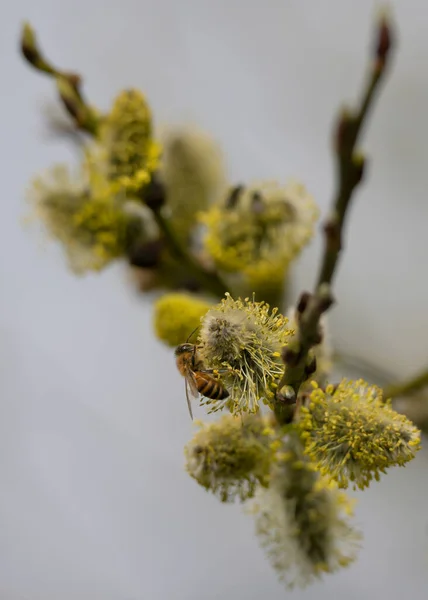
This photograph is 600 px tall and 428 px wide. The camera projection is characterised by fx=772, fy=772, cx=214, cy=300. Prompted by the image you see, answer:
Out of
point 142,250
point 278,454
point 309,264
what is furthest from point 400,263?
point 278,454

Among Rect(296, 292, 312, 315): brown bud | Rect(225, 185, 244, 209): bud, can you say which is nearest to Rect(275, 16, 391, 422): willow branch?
Rect(296, 292, 312, 315): brown bud

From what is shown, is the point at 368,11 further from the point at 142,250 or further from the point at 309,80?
the point at 142,250

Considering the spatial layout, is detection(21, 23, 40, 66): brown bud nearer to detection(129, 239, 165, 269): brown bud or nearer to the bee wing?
detection(129, 239, 165, 269): brown bud

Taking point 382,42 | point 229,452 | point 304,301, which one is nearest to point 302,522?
point 229,452

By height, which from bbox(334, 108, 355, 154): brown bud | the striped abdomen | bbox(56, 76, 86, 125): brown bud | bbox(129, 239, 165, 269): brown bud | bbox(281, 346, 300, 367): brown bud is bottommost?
bbox(281, 346, 300, 367): brown bud

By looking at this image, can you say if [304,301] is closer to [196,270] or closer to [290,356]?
[290,356]

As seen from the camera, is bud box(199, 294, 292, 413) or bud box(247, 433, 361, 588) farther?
bud box(247, 433, 361, 588)

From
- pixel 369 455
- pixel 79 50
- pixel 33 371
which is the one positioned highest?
pixel 79 50
